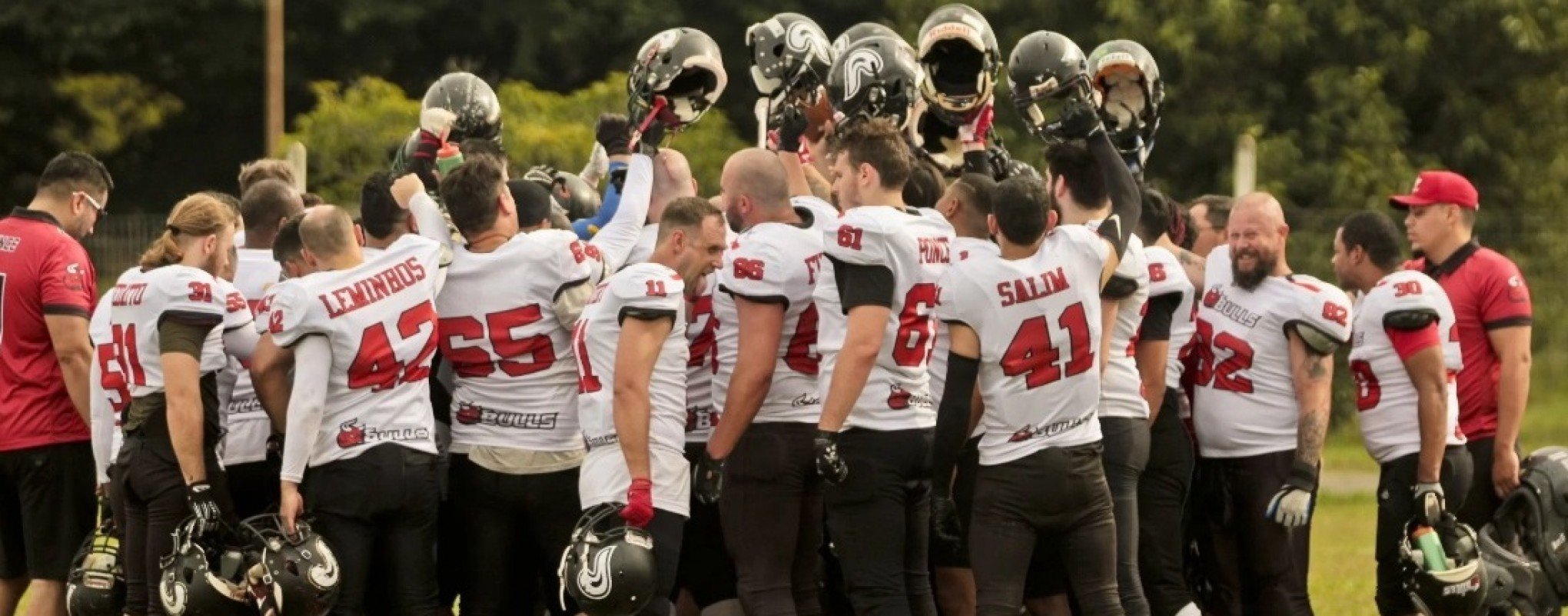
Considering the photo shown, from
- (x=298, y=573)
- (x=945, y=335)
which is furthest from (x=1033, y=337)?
(x=298, y=573)

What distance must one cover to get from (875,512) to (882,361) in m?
0.55

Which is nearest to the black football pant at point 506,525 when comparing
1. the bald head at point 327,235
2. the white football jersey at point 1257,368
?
the bald head at point 327,235

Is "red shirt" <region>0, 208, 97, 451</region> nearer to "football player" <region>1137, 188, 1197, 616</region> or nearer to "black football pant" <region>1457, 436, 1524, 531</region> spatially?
"football player" <region>1137, 188, 1197, 616</region>

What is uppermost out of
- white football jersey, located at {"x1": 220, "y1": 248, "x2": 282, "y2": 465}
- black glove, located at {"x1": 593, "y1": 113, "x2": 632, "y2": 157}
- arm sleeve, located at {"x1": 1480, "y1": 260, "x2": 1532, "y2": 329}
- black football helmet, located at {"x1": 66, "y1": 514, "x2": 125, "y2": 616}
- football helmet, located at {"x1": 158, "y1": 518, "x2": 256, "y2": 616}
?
black glove, located at {"x1": 593, "y1": 113, "x2": 632, "y2": 157}

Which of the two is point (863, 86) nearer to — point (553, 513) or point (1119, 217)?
point (1119, 217)

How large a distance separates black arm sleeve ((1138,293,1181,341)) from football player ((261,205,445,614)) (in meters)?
2.72

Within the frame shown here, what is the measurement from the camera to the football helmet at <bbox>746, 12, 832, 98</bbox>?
968 cm

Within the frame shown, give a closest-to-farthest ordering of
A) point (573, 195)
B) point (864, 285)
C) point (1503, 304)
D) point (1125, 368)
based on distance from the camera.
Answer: point (864, 285)
point (1125, 368)
point (1503, 304)
point (573, 195)

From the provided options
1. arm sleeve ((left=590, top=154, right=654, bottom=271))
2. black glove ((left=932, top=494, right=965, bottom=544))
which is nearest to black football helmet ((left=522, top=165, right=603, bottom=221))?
arm sleeve ((left=590, top=154, right=654, bottom=271))

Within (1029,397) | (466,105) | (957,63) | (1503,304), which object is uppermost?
(957,63)

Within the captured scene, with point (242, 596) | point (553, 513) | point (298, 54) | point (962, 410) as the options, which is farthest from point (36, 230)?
point (298, 54)

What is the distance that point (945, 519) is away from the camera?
848 cm

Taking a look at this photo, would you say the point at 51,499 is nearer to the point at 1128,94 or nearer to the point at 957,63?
the point at 957,63

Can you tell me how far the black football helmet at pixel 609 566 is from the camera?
25.7ft
